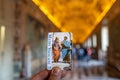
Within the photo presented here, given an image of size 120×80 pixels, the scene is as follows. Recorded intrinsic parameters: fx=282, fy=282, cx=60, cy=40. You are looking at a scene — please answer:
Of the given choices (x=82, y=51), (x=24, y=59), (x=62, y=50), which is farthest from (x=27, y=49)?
(x=82, y=51)

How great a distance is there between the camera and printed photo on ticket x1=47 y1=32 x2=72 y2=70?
188 centimetres

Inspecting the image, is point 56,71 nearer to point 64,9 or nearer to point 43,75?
point 43,75

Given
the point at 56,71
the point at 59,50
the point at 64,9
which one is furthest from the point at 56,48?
the point at 64,9

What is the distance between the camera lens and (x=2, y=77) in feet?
43.0

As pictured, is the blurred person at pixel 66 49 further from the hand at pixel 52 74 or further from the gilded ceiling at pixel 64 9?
the gilded ceiling at pixel 64 9

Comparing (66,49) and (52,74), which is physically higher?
(66,49)

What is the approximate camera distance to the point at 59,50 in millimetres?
1924

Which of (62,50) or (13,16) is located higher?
(13,16)

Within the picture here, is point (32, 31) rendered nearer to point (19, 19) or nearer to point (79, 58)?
point (19, 19)

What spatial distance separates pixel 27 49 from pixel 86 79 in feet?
11.7

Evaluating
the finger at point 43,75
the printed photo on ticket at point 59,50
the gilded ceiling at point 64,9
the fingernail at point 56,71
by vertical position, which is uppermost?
the gilded ceiling at point 64,9

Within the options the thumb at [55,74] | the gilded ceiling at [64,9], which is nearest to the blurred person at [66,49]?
the thumb at [55,74]

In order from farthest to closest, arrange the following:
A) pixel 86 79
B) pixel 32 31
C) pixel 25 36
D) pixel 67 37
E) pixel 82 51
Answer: pixel 82 51
pixel 32 31
pixel 25 36
pixel 86 79
pixel 67 37

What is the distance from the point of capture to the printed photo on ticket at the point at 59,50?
188 cm
